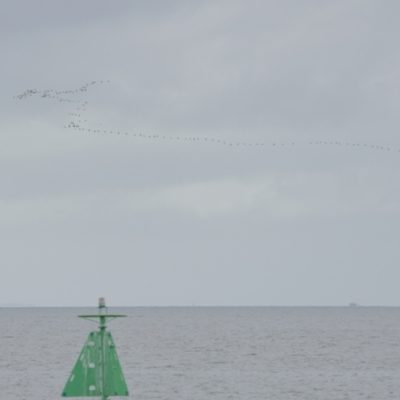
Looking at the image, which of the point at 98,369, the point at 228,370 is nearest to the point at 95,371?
the point at 98,369

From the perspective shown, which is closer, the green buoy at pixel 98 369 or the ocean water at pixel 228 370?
the green buoy at pixel 98 369

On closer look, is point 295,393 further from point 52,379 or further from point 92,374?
point 92,374

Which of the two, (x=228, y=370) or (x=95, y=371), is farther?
(x=228, y=370)

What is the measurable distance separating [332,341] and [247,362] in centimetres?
5491

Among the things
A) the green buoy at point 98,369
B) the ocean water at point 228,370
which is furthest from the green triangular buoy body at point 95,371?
the ocean water at point 228,370

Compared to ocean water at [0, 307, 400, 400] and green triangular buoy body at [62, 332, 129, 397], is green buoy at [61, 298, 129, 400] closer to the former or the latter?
green triangular buoy body at [62, 332, 129, 397]

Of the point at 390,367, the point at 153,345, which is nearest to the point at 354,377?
the point at 390,367

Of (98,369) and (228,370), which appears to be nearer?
(98,369)

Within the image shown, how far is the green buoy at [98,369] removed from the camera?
1115 inches

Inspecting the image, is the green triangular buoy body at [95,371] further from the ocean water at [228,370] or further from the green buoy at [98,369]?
the ocean water at [228,370]

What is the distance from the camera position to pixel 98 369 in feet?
93.5

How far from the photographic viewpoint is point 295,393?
254 ft

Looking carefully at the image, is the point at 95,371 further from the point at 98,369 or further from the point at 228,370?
the point at 228,370

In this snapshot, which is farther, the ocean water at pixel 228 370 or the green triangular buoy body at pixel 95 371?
the ocean water at pixel 228 370
